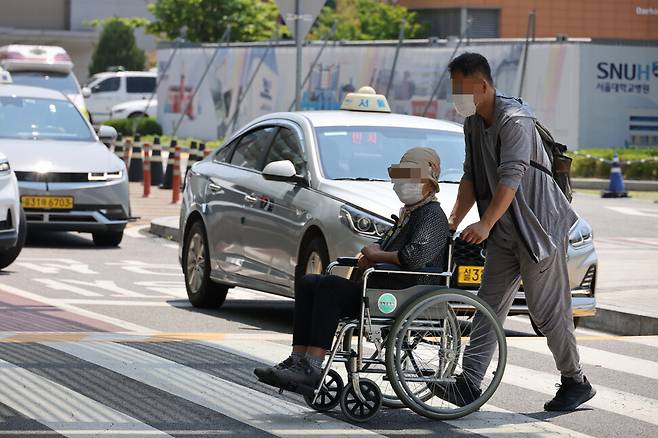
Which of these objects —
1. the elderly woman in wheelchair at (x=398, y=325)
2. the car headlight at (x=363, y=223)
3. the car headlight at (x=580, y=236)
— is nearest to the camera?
the elderly woman in wheelchair at (x=398, y=325)

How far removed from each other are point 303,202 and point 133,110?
41.2 meters

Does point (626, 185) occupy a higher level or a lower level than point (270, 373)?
lower

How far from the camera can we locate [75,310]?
12336mm

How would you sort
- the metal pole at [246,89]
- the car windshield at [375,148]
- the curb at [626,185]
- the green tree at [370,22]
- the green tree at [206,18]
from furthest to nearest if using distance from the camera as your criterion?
the green tree at [370,22] < the green tree at [206,18] < the metal pole at [246,89] < the curb at [626,185] < the car windshield at [375,148]

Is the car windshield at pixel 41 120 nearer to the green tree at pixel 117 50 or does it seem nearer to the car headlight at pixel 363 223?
the car headlight at pixel 363 223

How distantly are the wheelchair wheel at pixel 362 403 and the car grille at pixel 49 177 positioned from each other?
10.6 metres

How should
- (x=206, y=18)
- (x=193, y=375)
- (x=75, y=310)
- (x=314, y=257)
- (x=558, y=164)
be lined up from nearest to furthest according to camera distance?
1. (x=558, y=164)
2. (x=193, y=375)
3. (x=314, y=257)
4. (x=75, y=310)
5. (x=206, y=18)

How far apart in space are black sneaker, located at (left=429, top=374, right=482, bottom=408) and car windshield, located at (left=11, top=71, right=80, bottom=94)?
27769mm

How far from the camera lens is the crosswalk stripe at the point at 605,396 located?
800 cm

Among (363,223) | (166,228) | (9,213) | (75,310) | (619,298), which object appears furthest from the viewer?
(166,228)

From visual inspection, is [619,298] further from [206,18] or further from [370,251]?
[206,18]

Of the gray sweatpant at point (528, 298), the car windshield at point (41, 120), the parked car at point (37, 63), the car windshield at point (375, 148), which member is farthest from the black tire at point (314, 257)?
the parked car at point (37, 63)

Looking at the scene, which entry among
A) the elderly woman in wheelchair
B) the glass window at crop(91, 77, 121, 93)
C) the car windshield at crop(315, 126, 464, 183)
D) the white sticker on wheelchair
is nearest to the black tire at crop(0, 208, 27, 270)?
the car windshield at crop(315, 126, 464, 183)

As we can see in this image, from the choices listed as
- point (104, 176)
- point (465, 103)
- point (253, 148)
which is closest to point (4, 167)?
point (253, 148)
